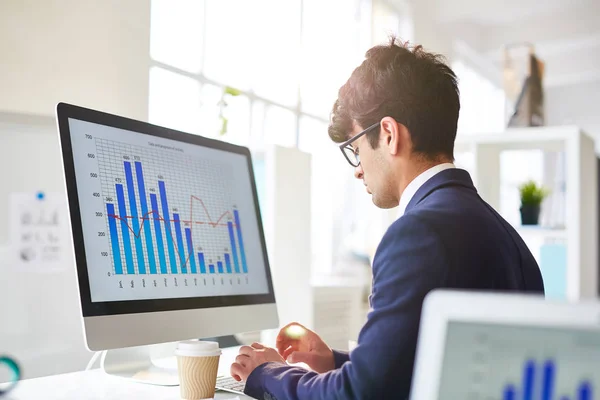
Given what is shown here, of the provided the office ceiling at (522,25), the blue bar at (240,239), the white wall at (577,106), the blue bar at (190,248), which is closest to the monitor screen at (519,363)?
the blue bar at (190,248)

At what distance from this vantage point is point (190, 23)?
9.55 feet

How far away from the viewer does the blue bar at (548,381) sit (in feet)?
1.43

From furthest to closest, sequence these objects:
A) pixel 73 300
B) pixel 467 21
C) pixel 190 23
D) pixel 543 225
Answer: pixel 467 21, pixel 543 225, pixel 190 23, pixel 73 300

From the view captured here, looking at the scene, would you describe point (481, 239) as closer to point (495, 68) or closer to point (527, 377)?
point (527, 377)

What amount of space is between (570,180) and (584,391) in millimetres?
2978

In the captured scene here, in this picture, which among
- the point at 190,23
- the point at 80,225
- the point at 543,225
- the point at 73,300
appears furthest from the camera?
the point at 543,225

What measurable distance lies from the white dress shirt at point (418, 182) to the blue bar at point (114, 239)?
0.54m

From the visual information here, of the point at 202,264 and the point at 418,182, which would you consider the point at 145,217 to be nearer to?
the point at 202,264

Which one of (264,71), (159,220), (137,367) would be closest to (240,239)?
(159,220)

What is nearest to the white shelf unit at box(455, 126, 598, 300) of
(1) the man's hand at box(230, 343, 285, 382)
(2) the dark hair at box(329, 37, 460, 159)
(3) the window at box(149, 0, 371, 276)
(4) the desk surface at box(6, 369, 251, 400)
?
(3) the window at box(149, 0, 371, 276)

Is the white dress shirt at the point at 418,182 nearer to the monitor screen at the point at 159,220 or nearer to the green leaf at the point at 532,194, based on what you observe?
the monitor screen at the point at 159,220

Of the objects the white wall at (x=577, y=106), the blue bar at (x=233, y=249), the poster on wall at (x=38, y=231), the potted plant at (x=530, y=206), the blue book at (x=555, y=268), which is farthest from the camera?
the white wall at (x=577, y=106)

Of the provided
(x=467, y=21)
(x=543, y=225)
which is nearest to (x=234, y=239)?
(x=543, y=225)

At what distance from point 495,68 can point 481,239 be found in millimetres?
5962
